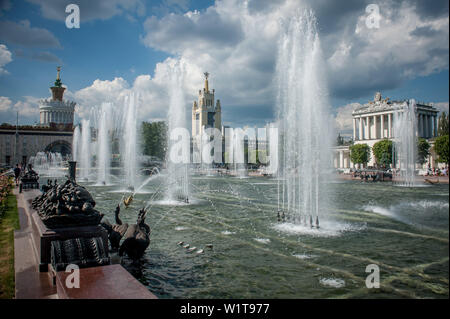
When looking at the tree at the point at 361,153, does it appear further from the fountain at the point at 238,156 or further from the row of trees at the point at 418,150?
the fountain at the point at 238,156

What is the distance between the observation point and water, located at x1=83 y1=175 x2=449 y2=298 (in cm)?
554

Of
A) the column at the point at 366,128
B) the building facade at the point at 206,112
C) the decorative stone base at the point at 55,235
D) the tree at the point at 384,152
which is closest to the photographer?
the decorative stone base at the point at 55,235

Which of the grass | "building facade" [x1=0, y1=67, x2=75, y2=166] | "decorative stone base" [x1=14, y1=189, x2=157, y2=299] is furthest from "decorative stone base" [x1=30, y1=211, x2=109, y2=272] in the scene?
"building facade" [x1=0, y1=67, x2=75, y2=166]

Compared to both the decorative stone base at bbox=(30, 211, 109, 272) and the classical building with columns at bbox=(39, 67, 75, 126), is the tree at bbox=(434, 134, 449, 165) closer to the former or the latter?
the decorative stone base at bbox=(30, 211, 109, 272)

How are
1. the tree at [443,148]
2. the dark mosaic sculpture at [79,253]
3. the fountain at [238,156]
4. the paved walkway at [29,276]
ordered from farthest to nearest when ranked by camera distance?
1. the fountain at [238,156]
2. the tree at [443,148]
3. the dark mosaic sculpture at [79,253]
4. the paved walkway at [29,276]

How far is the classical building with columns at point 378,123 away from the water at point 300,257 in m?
71.3

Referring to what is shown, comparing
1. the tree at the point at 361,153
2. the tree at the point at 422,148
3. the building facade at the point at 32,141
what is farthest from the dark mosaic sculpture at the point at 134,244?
the building facade at the point at 32,141

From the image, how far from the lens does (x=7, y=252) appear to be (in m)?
7.20

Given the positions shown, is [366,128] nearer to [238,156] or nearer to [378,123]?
[378,123]

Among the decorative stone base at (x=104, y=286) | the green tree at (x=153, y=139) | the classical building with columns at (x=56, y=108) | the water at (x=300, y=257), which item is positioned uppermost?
the classical building with columns at (x=56, y=108)

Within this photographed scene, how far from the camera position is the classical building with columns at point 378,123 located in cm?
7544

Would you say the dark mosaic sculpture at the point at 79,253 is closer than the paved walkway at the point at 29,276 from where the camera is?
No

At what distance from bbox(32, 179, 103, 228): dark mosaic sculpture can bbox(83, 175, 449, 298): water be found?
1.50 metres

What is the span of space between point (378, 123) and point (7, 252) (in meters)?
88.2
